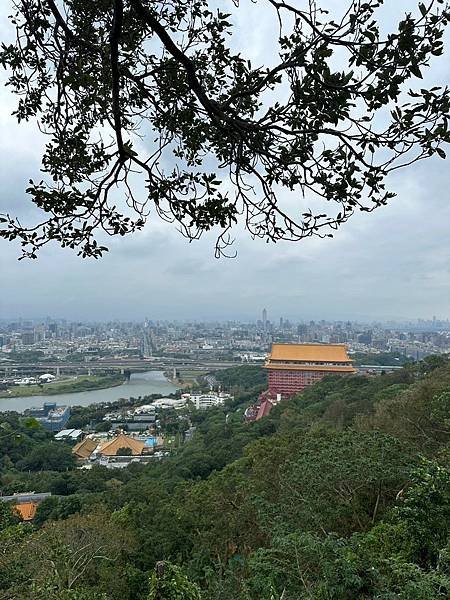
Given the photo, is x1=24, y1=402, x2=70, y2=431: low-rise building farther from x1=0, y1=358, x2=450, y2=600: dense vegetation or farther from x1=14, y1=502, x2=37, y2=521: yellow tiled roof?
x1=0, y1=358, x2=450, y2=600: dense vegetation

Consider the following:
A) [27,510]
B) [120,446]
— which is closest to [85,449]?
[120,446]

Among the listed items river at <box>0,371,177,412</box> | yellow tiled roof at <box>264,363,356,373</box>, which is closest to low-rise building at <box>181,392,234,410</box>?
river at <box>0,371,177,412</box>

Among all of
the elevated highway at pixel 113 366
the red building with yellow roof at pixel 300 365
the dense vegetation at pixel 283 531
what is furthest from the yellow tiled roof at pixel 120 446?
the elevated highway at pixel 113 366

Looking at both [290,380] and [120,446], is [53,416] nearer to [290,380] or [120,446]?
[120,446]

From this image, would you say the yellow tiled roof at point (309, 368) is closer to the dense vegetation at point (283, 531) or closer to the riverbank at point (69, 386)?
the riverbank at point (69, 386)

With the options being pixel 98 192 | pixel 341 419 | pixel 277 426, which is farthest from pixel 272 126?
pixel 277 426
